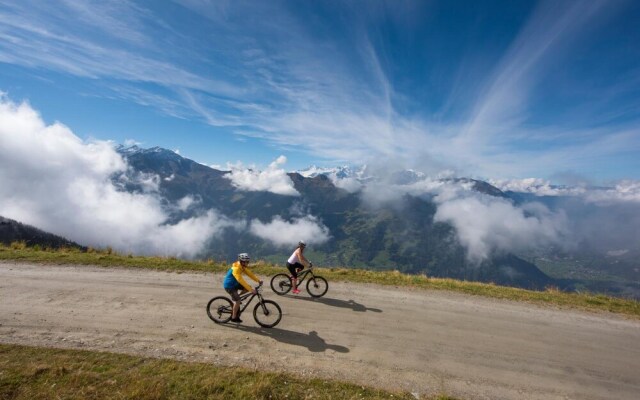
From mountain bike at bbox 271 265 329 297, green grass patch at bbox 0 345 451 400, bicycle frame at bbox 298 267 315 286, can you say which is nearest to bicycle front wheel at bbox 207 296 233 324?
green grass patch at bbox 0 345 451 400

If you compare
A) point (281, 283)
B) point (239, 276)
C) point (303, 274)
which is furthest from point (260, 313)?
point (303, 274)

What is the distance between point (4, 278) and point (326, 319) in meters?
18.3

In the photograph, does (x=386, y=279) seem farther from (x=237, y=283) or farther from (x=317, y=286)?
(x=237, y=283)

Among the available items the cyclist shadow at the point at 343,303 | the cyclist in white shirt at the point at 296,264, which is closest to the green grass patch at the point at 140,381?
the cyclist shadow at the point at 343,303

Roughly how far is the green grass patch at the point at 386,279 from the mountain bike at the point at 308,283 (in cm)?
360

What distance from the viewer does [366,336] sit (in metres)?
12.8

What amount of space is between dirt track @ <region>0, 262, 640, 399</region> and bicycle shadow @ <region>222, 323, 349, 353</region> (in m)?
0.04

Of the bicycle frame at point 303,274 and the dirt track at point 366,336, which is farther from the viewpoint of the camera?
the bicycle frame at point 303,274

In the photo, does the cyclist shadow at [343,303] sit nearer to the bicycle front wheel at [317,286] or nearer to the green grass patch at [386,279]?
the bicycle front wheel at [317,286]

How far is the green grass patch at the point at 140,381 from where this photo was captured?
27.0 ft

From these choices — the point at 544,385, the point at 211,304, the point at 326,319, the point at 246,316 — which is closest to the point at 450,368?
the point at 544,385

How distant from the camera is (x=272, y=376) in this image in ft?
30.8

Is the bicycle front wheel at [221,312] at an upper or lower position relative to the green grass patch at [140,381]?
upper

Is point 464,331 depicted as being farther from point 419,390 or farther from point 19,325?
point 19,325
